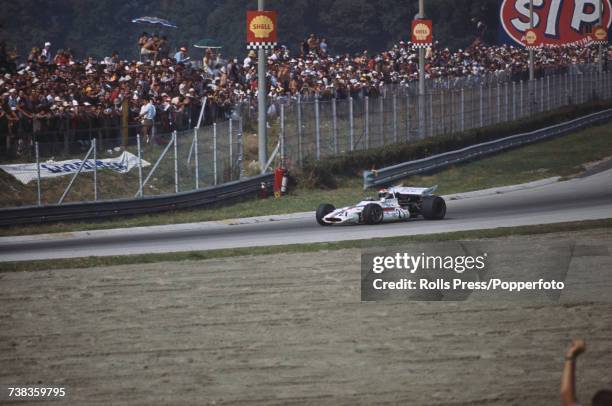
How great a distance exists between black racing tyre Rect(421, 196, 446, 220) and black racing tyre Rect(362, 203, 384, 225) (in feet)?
3.41

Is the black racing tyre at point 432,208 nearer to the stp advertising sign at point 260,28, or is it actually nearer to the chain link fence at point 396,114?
the chain link fence at point 396,114

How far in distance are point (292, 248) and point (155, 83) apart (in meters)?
13.2

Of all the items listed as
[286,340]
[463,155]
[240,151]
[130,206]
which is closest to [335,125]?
[240,151]

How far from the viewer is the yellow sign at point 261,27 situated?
102 feet

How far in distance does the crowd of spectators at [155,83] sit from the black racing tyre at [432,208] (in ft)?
26.4

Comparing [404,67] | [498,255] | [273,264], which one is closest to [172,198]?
[273,264]

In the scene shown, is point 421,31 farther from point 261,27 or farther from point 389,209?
point 389,209

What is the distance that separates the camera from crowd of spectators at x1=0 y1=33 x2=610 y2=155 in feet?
95.1

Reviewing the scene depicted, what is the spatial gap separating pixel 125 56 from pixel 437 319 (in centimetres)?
6164

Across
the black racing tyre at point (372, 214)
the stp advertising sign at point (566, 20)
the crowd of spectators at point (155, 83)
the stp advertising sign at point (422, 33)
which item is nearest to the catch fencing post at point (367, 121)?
the crowd of spectators at point (155, 83)

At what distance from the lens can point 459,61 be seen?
190ft

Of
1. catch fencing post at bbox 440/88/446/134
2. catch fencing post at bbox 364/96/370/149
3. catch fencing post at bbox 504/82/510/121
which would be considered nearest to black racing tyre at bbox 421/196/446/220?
catch fencing post at bbox 364/96/370/149

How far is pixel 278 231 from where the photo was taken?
2497cm

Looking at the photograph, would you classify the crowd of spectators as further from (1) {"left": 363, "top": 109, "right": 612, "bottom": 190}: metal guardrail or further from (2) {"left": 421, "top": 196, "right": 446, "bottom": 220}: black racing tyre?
(2) {"left": 421, "top": 196, "right": 446, "bottom": 220}: black racing tyre
